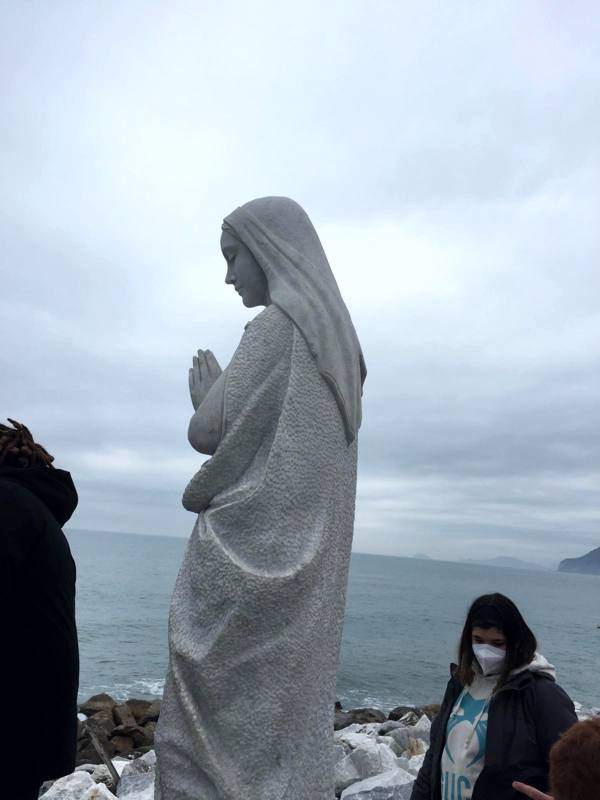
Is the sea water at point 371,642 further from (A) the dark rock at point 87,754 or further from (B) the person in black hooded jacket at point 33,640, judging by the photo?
(A) the dark rock at point 87,754

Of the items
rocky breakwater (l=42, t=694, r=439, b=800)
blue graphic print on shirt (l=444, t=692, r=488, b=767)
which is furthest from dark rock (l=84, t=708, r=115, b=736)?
blue graphic print on shirt (l=444, t=692, r=488, b=767)

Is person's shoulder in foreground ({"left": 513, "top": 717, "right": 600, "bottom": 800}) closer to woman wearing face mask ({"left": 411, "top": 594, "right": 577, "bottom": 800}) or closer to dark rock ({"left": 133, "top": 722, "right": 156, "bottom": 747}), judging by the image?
woman wearing face mask ({"left": 411, "top": 594, "right": 577, "bottom": 800})

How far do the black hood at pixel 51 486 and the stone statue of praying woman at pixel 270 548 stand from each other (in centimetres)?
47

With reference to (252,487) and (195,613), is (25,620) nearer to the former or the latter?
(195,613)

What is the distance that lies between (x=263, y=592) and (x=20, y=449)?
44.2 inches

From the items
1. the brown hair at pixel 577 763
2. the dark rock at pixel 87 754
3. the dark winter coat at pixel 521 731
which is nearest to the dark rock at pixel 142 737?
the dark rock at pixel 87 754

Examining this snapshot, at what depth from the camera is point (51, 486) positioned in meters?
3.30

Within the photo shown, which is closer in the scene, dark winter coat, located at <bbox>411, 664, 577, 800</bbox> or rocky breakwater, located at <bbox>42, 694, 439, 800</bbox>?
dark winter coat, located at <bbox>411, 664, 577, 800</bbox>

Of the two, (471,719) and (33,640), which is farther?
(471,719)

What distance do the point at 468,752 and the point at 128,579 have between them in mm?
80400

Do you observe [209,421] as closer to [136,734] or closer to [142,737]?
[142,737]

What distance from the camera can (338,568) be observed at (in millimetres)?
3455

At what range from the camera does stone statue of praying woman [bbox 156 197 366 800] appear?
10.3 feet

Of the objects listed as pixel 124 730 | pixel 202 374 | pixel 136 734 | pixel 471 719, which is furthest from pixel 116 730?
pixel 202 374
